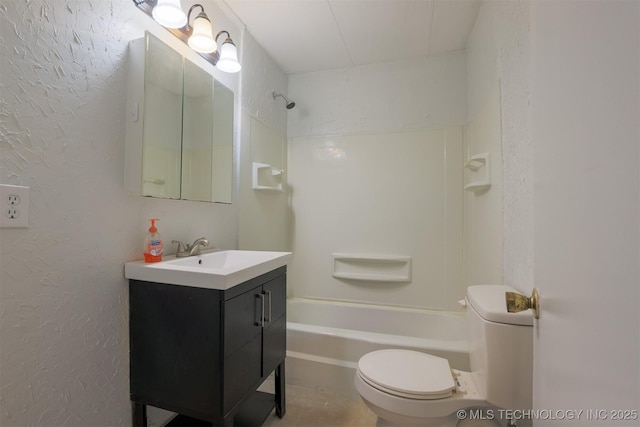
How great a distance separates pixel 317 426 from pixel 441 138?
2104mm

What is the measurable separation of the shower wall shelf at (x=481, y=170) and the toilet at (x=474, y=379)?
672mm

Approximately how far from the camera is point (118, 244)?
1.13 meters

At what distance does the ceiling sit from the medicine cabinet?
64cm

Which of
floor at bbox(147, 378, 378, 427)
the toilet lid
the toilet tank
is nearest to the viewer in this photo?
the toilet tank

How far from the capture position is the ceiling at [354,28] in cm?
176

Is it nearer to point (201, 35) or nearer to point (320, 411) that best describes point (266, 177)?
point (201, 35)

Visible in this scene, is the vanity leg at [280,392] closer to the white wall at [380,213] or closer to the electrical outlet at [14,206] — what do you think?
the white wall at [380,213]

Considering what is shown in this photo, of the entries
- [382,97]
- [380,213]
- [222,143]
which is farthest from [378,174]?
[222,143]

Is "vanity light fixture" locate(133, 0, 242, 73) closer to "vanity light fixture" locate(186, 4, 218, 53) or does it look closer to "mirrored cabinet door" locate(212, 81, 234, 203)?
"vanity light fixture" locate(186, 4, 218, 53)

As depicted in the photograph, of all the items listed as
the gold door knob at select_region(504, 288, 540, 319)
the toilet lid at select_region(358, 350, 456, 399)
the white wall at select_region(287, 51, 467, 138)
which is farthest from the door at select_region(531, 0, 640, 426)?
the white wall at select_region(287, 51, 467, 138)

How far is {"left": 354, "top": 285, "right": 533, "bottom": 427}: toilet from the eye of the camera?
1.00m

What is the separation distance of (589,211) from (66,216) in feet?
4.35

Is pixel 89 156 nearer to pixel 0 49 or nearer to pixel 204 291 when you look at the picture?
pixel 0 49

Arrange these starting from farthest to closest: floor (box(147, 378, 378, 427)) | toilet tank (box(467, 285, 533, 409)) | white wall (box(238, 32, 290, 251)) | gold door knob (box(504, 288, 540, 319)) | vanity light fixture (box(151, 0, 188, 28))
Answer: white wall (box(238, 32, 290, 251))
floor (box(147, 378, 378, 427))
vanity light fixture (box(151, 0, 188, 28))
toilet tank (box(467, 285, 533, 409))
gold door knob (box(504, 288, 540, 319))
